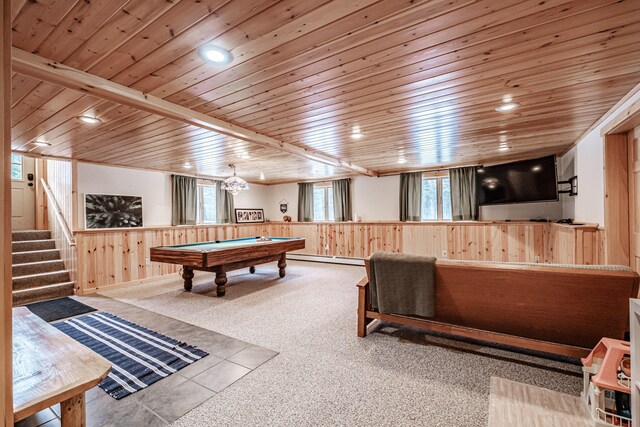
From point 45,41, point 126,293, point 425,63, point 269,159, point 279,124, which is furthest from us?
point 269,159

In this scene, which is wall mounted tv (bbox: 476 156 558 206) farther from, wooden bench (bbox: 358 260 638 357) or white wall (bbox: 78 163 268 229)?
white wall (bbox: 78 163 268 229)

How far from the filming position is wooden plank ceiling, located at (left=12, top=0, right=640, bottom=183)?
148cm

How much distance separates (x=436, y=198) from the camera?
21.3 ft

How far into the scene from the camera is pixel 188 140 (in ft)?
12.4

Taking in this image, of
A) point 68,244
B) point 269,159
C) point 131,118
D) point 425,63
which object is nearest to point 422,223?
point 269,159

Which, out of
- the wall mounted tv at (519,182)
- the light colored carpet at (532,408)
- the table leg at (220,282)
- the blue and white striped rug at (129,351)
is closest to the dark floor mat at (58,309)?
the blue and white striped rug at (129,351)

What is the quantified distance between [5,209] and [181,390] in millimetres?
1726

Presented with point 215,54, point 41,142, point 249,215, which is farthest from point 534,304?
point 249,215

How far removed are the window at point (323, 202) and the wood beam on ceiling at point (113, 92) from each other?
4371 millimetres

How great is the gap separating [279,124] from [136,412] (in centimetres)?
285

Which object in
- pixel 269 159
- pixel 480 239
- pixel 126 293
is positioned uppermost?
pixel 269 159

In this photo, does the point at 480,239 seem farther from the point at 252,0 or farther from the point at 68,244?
the point at 68,244

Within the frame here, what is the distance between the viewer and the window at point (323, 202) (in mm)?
7992

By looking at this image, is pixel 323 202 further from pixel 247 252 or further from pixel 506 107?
pixel 506 107
